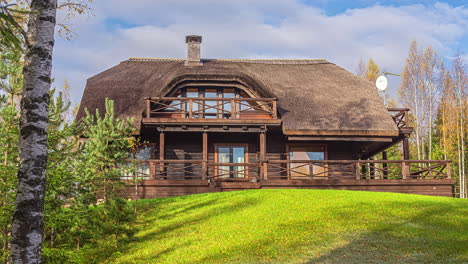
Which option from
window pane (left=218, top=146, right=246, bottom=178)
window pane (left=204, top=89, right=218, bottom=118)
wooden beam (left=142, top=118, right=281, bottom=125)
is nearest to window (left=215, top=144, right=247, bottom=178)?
window pane (left=218, top=146, right=246, bottom=178)

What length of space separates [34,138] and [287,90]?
16.6m

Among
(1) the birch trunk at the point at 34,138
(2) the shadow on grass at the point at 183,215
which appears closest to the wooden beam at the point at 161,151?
(2) the shadow on grass at the point at 183,215

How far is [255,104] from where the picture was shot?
21.4 metres

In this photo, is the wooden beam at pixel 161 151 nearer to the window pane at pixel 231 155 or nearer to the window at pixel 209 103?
the window at pixel 209 103

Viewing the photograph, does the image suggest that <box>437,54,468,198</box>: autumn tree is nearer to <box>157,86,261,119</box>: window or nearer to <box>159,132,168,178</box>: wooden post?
<box>157,86,261,119</box>: window

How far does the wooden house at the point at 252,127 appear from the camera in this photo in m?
18.0

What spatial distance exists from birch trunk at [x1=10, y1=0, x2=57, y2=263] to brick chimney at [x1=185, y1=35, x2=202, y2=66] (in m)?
17.4

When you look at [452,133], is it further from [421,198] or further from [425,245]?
[425,245]

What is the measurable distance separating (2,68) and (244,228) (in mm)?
6437

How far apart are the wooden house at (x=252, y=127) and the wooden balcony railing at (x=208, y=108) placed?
0.05m

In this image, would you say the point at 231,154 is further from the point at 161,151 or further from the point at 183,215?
the point at 183,215

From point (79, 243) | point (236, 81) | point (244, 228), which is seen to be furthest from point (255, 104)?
point (79, 243)

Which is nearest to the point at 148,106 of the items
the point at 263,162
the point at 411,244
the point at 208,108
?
the point at 208,108

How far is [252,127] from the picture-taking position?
19094 millimetres
